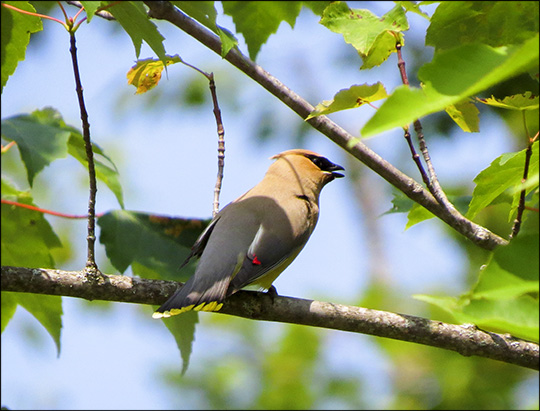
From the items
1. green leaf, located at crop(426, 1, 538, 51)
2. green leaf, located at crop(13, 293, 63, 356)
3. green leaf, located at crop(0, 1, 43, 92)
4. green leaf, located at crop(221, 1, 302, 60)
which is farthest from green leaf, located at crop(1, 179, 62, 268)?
green leaf, located at crop(426, 1, 538, 51)

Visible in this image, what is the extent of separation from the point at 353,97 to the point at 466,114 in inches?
25.4

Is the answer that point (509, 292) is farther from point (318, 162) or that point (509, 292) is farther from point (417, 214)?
point (318, 162)

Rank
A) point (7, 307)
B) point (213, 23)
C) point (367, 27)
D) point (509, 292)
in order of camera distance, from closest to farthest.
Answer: point (509, 292) → point (213, 23) → point (367, 27) → point (7, 307)

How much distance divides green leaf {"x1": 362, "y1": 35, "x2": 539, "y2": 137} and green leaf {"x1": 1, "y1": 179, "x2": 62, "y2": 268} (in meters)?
2.53

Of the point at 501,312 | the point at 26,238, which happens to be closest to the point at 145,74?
the point at 26,238

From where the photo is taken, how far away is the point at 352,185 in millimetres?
18047

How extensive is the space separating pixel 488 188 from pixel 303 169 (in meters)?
2.49

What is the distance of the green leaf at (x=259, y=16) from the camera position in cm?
182

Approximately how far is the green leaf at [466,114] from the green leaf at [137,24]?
3.88ft

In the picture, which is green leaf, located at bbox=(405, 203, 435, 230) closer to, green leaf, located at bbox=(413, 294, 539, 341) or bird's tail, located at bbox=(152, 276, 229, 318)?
bird's tail, located at bbox=(152, 276, 229, 318)

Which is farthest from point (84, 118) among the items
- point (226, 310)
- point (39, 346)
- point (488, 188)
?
point (39, 346)

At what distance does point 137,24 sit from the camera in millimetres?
2473

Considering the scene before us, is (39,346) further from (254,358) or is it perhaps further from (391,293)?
(391,293)

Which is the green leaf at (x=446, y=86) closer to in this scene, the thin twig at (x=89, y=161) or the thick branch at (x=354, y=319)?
the thin twig at (x=89, y=161)
